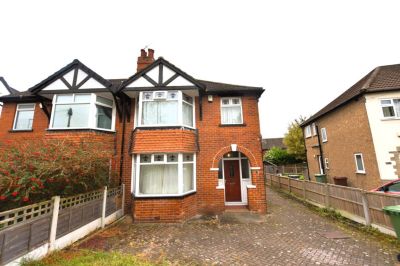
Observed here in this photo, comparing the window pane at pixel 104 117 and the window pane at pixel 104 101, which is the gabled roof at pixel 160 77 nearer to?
the window pane at pixel 104 101

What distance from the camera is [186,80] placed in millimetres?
8734

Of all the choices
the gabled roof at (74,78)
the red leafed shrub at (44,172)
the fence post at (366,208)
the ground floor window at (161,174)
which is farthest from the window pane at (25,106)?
the fence post at (366,208)

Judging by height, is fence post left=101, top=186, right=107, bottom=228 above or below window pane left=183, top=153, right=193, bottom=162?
below

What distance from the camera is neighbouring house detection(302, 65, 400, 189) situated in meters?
9.83

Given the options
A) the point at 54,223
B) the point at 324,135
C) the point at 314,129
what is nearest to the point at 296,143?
the point at 314,129

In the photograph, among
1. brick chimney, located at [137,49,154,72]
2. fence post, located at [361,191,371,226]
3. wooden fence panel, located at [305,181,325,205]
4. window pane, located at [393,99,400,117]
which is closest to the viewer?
fence post, located at [361,191,371,226]

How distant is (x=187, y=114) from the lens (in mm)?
9203

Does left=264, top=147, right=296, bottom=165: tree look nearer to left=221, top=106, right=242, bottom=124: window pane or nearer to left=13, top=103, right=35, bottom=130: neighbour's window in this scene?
left=221, top=106, right=242, bottom=124: window pane

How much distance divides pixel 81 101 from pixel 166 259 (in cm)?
800

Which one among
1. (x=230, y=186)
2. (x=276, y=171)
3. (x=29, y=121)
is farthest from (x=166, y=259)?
(x=276, y=171)

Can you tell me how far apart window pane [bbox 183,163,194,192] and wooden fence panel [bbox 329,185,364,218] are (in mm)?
6605

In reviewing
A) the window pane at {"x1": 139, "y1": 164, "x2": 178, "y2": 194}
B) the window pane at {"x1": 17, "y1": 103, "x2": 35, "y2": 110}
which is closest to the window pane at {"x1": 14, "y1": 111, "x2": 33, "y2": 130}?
the window pane at {"x1": 17, "y1": 103, "x2": 35, "y2": 110}

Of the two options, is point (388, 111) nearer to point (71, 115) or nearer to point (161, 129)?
point (161, 129)

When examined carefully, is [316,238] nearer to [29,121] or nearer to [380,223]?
[380,223]
